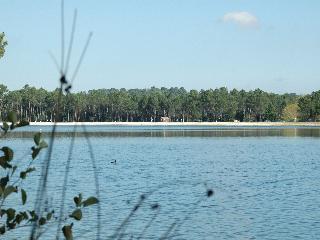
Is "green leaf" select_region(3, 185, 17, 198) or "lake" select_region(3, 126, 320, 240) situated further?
"lake" select_region(3, 126, 320, 240)

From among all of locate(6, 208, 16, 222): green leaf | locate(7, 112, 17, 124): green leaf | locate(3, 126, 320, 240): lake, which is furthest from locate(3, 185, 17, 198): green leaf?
locate(3, 126, 320, 240): lake

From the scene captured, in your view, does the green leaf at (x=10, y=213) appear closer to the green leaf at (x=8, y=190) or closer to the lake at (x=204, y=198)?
the green leaf at (x=8, y=190)

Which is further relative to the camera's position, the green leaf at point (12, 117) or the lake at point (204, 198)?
the lake at point (204, 198)

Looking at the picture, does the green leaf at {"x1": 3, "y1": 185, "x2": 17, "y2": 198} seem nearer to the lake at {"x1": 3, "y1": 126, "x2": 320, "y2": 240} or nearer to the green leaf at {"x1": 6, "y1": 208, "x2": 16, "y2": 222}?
the green leaf at {"x1": 6, "y1": 208, "x2": 16, "y2": 222}

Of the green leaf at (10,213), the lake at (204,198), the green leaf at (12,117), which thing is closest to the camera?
the green leaf at (12,117)

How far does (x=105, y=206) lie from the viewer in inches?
1248

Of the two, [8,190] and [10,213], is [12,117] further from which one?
[10,213]

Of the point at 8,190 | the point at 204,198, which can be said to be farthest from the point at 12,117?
the point at 204,198

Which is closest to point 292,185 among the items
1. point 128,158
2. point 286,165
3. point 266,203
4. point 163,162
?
point 266,203

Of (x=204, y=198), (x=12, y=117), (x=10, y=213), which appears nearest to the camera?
(x=12, y=117)

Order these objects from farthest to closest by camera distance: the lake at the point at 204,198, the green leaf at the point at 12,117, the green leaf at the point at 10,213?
the lake at the point at 204,198 → the green leaf at the point at 10,213 → the green leaf at the point at 12,117

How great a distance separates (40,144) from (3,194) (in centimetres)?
44

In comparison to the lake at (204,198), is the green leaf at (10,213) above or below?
above

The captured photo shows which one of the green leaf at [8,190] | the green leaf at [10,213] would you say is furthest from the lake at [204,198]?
the green leaf at [8,190]
